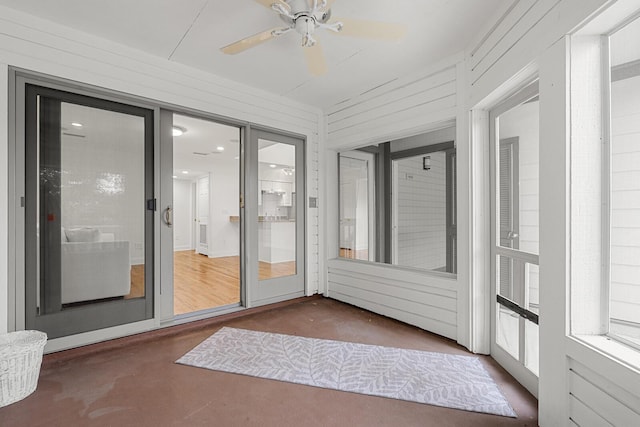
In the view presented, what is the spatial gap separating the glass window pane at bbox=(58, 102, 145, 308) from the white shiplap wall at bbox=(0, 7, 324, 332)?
0.29m

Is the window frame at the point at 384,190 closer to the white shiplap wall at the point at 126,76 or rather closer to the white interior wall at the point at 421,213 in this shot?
the white interior wall at the point at 421,213

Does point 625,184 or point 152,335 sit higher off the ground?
point 625,184

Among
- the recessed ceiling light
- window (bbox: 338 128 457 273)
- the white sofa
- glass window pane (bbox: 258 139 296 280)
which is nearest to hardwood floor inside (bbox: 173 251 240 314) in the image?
glass window pane (bbox: 258 139 296 280)

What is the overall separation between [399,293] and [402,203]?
44.5 inches

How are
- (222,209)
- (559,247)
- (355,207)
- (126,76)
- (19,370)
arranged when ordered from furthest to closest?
1. (222,209)
2. (355,207)
3. (126,76)
4. (19,370)
5. (559,247)

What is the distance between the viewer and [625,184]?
4.38 feet

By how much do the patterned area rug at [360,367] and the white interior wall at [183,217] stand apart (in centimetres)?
697

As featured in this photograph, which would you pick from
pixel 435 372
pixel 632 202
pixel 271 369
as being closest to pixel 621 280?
pixel 632 202

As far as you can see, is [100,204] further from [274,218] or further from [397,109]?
[397,109]

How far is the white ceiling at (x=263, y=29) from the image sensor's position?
2.10 metres

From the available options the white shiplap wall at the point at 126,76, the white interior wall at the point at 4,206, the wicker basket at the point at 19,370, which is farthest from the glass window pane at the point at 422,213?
the white interior wall at the point at 4,206

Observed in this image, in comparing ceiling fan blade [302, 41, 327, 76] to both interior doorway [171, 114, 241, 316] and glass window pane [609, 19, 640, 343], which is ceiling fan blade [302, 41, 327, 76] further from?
interior doorway [171, 114, 241, 316]

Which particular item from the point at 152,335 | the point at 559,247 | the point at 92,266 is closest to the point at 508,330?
the point at 559,247

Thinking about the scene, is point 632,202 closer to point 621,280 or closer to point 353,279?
point 621,280
